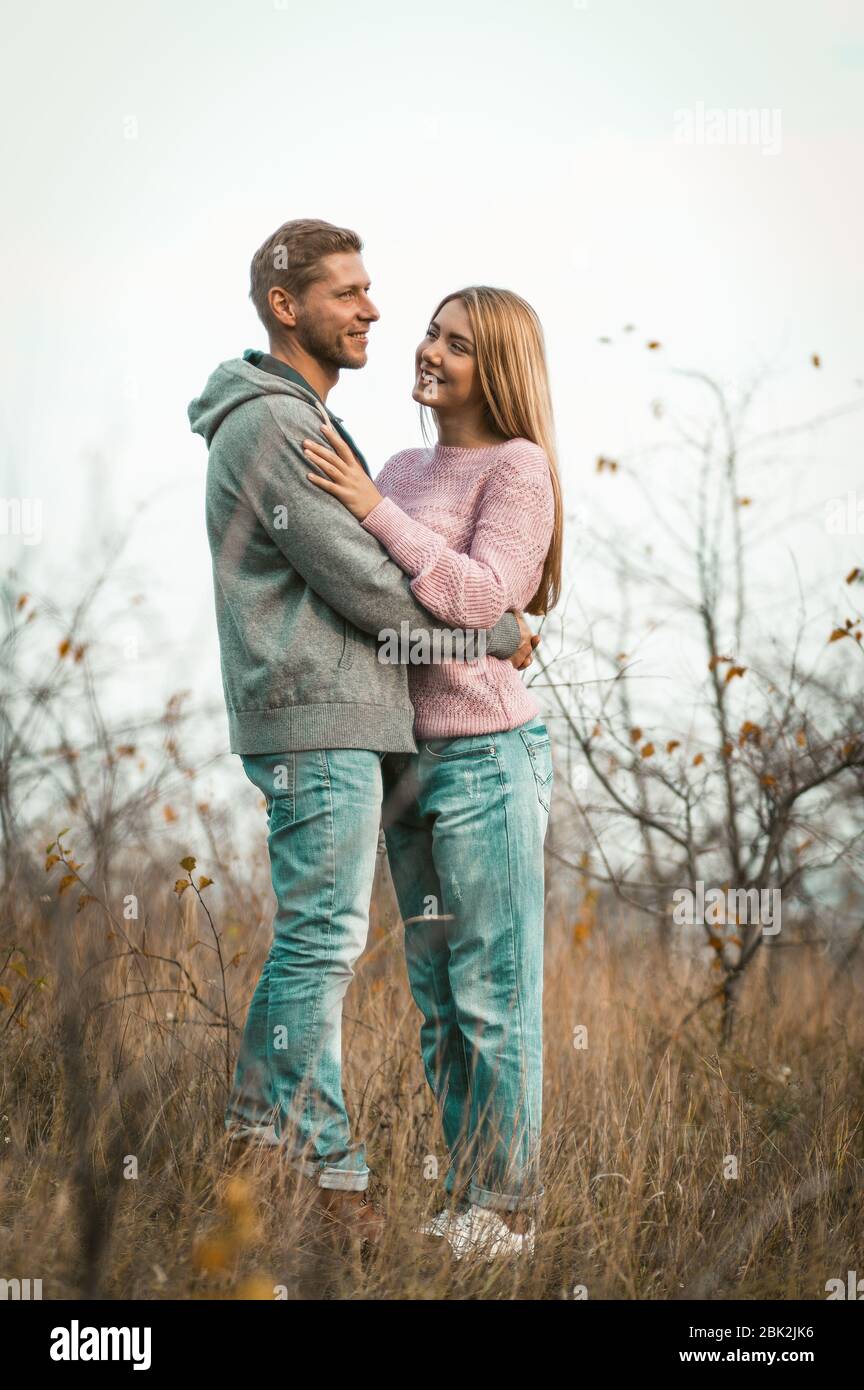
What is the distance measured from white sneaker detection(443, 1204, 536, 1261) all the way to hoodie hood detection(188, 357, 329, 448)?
1.64 metres

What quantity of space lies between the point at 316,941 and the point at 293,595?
680 millimetres

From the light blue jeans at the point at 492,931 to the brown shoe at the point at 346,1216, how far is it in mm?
262

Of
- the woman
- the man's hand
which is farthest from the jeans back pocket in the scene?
the man's hand

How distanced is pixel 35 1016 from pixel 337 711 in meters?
1.53

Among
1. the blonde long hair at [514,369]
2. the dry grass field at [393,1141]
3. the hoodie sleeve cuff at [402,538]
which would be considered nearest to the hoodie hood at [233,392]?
the hoodie sleeve cuff at [402,538]

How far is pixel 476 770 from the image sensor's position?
2.74m

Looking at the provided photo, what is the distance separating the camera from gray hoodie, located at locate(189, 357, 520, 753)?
2551 millimetres

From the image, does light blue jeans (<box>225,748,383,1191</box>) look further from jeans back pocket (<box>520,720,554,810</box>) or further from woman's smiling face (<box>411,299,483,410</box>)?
woman's smiling face (<box>411,299,483,410</box>)

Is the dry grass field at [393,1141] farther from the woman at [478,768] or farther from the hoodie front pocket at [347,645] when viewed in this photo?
the hoodie front pocket at [347,645]

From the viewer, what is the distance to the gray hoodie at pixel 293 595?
255 cm
